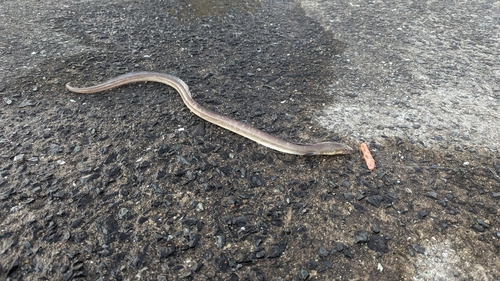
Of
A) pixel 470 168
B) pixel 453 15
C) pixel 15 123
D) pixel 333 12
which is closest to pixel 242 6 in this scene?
pixel 333 12

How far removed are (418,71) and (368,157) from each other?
1845mm

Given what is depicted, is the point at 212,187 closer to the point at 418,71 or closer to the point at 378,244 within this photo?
the point at 378,244

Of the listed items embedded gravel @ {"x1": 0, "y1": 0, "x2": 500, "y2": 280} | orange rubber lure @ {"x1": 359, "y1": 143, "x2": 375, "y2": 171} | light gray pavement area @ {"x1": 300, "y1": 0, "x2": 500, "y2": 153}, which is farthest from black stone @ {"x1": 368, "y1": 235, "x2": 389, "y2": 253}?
light gray pavement area @ {"x1": 300, "y1": 0, "x2": 500, "y2": 153}

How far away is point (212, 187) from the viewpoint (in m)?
2.62

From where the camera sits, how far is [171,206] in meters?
2.46

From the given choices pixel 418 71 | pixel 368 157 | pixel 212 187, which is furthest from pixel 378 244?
pixel 418 71

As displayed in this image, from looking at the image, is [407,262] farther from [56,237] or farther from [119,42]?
[119,42]

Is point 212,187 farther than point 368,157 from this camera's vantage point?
No

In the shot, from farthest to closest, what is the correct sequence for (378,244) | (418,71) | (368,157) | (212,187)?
(418,71)
(368,157)
(212,187)
(378,244)

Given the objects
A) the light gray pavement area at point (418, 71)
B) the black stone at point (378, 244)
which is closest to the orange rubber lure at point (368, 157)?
the light gray pavement area at point (418, 71)

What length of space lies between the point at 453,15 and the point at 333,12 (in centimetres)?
197

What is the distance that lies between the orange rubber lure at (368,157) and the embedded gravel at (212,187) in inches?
2.4

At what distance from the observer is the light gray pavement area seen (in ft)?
10.6

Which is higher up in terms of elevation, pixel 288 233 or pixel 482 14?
pixel 482 14
